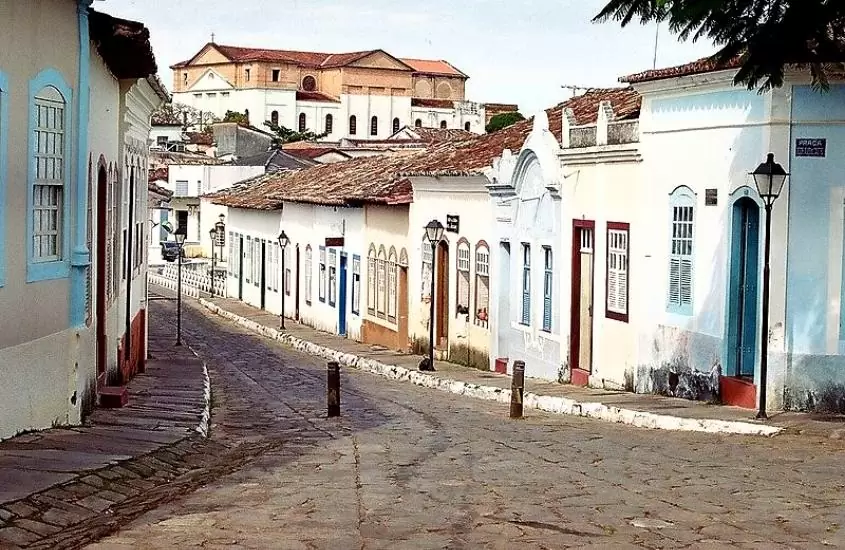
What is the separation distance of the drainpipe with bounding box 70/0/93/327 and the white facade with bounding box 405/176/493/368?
40.9ft

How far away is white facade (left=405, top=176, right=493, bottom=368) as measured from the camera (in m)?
25.1

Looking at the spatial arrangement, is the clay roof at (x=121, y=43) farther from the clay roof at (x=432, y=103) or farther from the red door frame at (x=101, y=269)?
the clay roof at (x=432, y=103)

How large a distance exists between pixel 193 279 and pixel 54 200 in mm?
42311

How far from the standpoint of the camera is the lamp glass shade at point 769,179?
588 inches

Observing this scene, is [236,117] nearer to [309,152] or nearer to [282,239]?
[309,152]

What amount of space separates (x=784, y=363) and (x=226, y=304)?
3339 centimetres

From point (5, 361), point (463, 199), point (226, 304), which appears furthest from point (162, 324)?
point (5, 361)

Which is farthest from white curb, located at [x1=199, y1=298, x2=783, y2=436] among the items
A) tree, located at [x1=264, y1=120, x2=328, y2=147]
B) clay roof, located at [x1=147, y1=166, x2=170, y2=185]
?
tree, located at [x1=264, y1=120, x2=328, y2=147]

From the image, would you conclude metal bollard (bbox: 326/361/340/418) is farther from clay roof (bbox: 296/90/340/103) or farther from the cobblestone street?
clay roof (bbox: 296/90/340/103)

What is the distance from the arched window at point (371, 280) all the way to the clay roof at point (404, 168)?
1238 mm

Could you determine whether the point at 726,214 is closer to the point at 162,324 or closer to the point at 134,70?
the point at 134,70

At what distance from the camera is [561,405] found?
18438 mm

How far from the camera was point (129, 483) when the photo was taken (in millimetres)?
10227

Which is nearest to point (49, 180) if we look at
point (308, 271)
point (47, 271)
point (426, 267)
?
point (47, 271)
